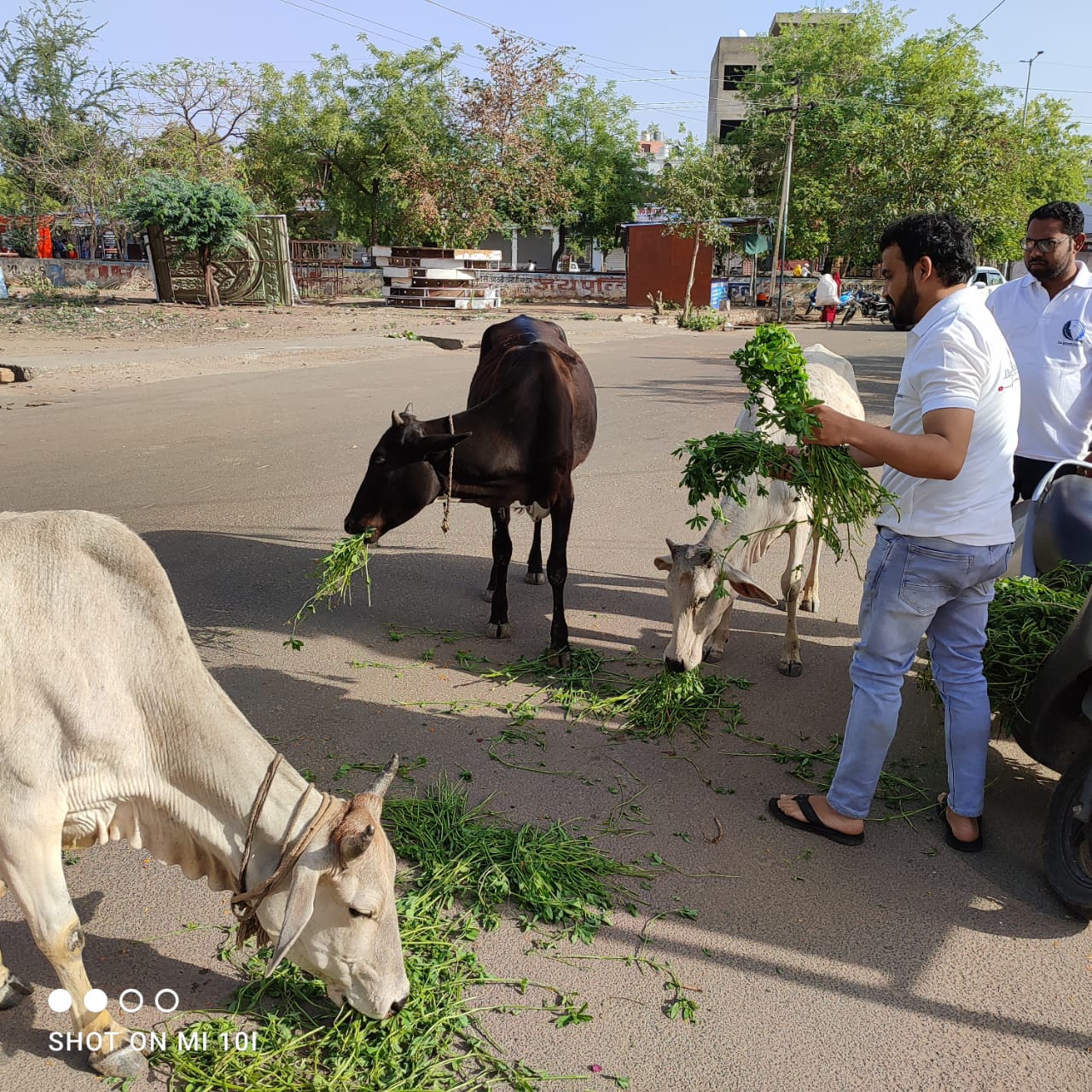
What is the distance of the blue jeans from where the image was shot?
342cm

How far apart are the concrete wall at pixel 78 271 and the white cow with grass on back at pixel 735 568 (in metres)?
30.2

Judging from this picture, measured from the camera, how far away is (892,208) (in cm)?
3098

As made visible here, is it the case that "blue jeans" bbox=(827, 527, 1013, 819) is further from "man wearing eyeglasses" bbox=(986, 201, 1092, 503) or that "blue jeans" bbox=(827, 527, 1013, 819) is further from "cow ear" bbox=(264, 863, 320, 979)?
"cow ear" bbox=(264, 863, 320, 979)

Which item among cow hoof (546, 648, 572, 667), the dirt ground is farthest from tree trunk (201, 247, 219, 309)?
cow hoof (546, 648, 572, 667)

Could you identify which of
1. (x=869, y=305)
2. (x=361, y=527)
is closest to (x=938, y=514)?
(x=361, y=527)

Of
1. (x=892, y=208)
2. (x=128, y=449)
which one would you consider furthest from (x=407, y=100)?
(x=128, y=449)

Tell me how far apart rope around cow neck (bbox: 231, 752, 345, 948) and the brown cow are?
2989 mm

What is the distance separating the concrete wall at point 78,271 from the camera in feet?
102

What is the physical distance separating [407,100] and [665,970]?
40.5m

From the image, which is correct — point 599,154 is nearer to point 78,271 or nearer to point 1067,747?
point 78,271

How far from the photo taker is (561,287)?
38.7m

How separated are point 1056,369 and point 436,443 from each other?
332 cm

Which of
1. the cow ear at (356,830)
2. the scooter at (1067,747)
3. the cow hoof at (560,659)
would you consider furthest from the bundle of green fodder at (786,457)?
the cow ear at (356,830)

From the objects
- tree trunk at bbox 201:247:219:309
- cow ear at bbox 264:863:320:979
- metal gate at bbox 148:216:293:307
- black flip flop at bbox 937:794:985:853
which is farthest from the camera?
metal gate at bbox 148:216:293:307
